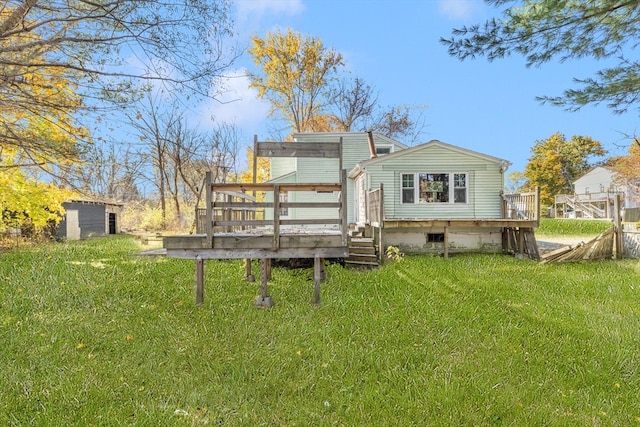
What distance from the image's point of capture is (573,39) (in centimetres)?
555

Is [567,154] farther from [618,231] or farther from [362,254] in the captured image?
[362,254]

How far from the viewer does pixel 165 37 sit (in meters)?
6.02

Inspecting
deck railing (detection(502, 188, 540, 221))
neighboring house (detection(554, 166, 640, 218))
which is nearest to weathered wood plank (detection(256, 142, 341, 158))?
deck railing (detection(502, 188, 540, 221))

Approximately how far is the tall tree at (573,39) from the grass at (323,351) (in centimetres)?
367

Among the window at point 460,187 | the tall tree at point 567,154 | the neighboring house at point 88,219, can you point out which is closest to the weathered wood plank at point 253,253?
the window at point 460,187

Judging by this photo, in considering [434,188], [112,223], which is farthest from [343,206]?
[112,223]

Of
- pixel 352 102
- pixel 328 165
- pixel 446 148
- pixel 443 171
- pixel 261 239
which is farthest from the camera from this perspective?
pixel 352 102

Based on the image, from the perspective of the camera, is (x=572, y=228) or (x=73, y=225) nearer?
(x=73, y=225)

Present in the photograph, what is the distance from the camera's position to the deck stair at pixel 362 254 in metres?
8.87

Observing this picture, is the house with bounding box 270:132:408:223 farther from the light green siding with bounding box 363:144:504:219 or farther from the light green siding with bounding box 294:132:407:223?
the light green siding with bounding box 363:144:504:219

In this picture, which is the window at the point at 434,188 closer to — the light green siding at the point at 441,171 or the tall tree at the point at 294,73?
the light green siding at the point at 441,171

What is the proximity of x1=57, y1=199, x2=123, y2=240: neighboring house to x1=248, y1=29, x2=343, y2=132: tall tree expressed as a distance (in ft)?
42.0

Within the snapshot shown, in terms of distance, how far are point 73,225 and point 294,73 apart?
16730 millimetres

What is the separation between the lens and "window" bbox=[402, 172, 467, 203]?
12023mm
